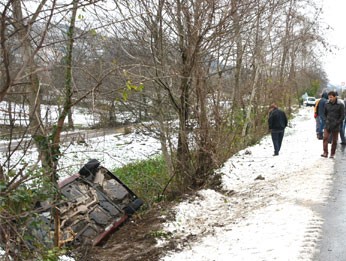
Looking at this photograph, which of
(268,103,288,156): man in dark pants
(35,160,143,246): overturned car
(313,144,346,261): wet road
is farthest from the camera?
(268,103,288,156): man in dark pants

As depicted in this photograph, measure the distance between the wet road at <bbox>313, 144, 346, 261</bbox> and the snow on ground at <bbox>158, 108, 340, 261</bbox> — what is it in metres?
0.13

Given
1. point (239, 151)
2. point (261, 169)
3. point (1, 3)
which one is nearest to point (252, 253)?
point (1, 3)

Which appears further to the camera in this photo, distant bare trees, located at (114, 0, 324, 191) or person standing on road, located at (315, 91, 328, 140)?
person standing on road, located at (315, 91, 328, 140)

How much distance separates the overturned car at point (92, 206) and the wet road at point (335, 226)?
425 centimetres

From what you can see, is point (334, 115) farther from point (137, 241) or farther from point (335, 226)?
point (137, 241)

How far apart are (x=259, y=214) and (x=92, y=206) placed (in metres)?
3.60

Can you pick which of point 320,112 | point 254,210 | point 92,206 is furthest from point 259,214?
point 320,112

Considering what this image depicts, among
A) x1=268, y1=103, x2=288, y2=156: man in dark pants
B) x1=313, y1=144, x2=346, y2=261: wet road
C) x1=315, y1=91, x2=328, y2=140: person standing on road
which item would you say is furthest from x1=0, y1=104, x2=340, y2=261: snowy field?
x1=315, y1=91, x2=328, y2=140: person standing on road

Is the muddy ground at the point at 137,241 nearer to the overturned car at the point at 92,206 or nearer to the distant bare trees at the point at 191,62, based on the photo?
the overturned car at the point at 92,206

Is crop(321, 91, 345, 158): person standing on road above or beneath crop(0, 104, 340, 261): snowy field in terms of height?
above

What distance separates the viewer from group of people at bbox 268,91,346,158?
35.4 feet

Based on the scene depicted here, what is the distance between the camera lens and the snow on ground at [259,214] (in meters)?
5.96

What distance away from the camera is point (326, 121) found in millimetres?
11000

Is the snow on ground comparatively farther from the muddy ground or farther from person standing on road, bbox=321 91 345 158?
person standing on road, bbox=321 91 345 158
